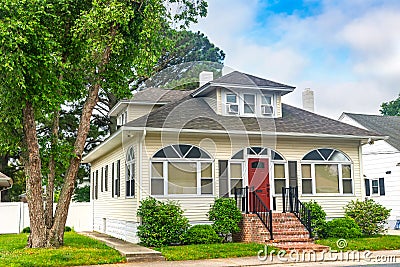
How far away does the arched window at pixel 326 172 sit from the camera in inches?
695

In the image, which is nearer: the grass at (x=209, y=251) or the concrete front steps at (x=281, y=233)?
the grass at (x=209, y=251)

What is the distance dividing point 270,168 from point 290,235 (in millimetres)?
3069

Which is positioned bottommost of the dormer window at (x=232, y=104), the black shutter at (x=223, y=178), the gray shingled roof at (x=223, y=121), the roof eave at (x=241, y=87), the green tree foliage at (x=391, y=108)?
the black shutter at (x=223, y=178)

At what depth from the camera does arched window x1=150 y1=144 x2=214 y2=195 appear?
51.6 ft

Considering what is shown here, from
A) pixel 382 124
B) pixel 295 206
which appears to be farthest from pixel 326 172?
pixel 382 124

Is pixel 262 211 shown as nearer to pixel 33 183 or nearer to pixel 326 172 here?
pixel 326 172

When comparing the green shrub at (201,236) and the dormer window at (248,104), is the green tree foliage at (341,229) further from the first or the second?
the dormer window at (248,104)

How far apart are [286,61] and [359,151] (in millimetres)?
6624

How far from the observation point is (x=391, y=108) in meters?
55.4

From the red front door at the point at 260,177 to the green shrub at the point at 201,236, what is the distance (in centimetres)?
265

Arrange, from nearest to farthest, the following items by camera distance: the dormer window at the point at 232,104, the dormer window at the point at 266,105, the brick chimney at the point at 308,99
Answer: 1. the dormer window at the point at 232,104
2. the dormer window at the point at 266,105
3. the brick chimney at the point at 308,99

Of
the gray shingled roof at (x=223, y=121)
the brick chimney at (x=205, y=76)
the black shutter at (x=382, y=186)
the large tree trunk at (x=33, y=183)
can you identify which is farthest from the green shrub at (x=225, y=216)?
the black shutter at (x=382, y=186)

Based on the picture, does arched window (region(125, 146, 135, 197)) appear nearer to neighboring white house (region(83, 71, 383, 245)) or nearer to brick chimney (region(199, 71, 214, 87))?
neighboring white house (region(83, 71, 383, 245))

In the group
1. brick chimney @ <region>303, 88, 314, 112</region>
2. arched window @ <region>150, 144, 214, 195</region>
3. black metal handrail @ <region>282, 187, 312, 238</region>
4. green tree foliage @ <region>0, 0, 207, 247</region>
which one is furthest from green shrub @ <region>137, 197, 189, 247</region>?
brick chimney @ <region>303, 88, 314, 112</region>
